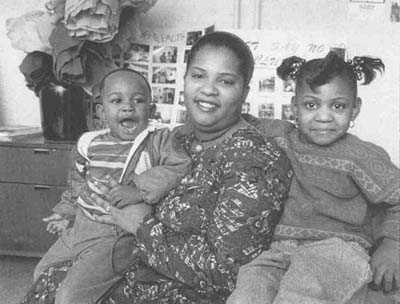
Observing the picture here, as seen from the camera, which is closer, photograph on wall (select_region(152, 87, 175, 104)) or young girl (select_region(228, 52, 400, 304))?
young girl (select_region(228, 52, 400, 304))

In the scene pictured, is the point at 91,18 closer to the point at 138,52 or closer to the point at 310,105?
the point at 138,52

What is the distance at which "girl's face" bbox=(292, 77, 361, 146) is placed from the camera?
1376 mm

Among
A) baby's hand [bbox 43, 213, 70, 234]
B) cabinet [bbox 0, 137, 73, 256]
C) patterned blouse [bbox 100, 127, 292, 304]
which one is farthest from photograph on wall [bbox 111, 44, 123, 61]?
patterned blouse [bbox 100, 127, 292, 304]

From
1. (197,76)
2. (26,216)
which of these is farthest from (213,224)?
(26,216)

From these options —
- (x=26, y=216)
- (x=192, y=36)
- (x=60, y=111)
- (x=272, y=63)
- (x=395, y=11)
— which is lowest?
(x=26, y=216)

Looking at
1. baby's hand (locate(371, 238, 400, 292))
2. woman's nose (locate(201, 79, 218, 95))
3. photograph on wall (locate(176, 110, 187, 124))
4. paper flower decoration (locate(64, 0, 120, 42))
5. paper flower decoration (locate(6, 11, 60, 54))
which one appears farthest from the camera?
photograph on wall (locate(176, 110, 187, 124))

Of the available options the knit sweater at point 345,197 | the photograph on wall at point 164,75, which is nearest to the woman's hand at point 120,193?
the knit sweater at point 345,197

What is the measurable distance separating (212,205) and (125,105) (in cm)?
60

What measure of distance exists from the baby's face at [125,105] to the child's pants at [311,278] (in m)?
0.70

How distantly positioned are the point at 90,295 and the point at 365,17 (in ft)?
5.71

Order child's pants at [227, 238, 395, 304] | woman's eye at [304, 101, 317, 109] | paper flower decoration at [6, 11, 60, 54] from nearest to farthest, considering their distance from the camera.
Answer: child's pants at [227, 238, 395, 304], woman's eye at [304, 101, 317, 109], paper flower decoration at [6, 11, 60, 54]

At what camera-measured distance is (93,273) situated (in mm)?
1376

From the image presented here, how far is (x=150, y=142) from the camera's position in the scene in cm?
160

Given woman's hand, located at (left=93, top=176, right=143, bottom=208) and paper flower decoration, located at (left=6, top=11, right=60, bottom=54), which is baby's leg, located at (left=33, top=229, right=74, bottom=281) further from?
paper flower decoration, located at (left=6, top=11, right=60, bottom=54)
